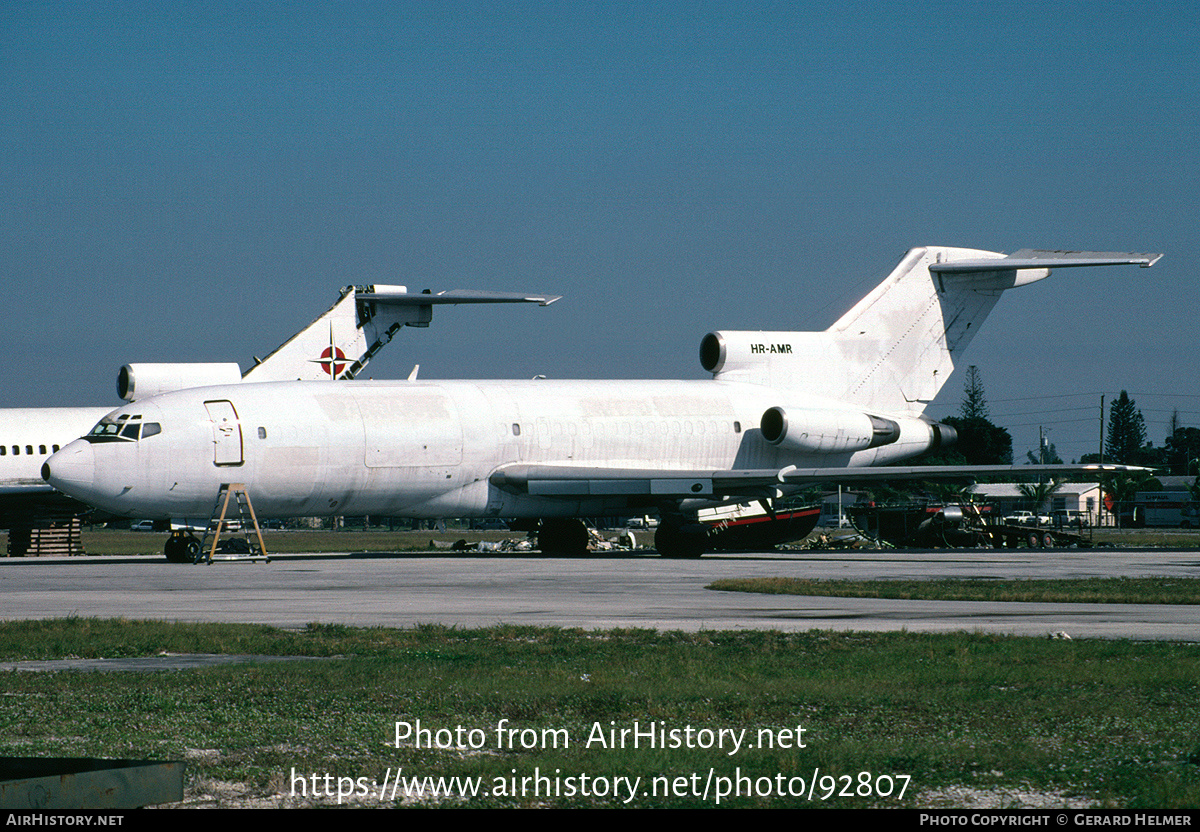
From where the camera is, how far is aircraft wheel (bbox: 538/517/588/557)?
38.7m

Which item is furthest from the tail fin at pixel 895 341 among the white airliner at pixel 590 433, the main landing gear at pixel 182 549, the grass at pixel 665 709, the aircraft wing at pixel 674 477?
the grass at pixel 665 709

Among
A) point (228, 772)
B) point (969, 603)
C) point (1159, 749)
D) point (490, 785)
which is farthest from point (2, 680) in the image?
point (969, 603)

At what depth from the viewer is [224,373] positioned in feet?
135

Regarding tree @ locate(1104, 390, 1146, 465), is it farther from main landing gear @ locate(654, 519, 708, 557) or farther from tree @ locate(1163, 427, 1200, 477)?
main landing gear @ locate(654, 519, 708, 557)

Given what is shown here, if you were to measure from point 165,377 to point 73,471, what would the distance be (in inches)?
422

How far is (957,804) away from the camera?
21.6 ft

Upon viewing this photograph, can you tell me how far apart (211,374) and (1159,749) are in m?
36.6

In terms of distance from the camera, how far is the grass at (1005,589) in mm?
19656

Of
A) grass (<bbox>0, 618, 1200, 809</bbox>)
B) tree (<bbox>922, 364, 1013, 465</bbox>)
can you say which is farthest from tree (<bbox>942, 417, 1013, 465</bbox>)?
grass (<bbox>0, 618, 1200, 809</bbox>)

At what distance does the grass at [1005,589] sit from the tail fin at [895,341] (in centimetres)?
1840

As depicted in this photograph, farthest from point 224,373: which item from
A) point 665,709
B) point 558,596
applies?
point 665,709

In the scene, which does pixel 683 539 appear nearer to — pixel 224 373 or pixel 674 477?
pixel 674 477

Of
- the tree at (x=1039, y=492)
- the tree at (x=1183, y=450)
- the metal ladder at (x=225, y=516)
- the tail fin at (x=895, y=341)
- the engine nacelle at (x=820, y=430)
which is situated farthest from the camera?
the tree at (x=1183, y=450)

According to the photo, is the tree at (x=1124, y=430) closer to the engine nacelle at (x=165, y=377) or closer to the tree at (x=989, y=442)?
the tree at (x=989, y=442)
